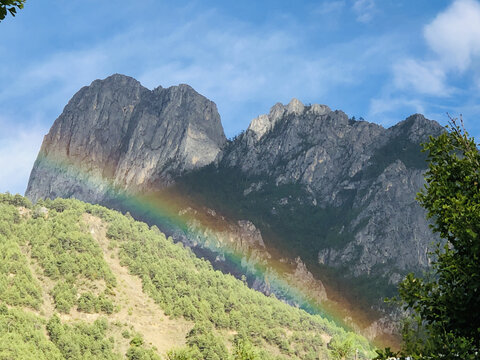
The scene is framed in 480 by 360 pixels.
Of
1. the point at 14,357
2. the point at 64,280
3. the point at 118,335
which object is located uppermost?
the point at 64,280

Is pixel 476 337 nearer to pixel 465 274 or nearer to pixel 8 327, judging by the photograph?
pixel 465 274

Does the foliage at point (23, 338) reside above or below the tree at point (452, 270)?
below

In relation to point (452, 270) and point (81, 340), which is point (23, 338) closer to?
point (81, 340)

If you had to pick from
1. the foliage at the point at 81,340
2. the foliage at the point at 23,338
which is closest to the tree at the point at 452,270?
the foliage at the point at 23,338

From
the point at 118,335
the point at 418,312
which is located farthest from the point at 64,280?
the point at 418,312

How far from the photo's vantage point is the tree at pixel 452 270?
16297mm

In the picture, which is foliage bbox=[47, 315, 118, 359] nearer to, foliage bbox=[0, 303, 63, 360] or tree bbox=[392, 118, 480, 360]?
foliage bbox=[0, 303, 63, 360]

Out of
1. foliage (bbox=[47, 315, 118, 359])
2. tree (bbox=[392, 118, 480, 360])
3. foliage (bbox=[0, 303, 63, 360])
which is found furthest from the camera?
foliage (bbox=[47, 315, 118, 359])

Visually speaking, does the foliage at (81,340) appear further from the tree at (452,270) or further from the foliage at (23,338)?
the tree at (452,270)

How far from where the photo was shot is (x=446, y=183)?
1902 cm

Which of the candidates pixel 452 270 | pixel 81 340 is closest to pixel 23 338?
pixel 81 340

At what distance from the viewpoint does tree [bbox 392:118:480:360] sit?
1630 cm

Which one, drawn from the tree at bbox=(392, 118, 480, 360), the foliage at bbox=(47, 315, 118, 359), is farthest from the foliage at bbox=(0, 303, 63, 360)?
the tree at bbox=(392, 118, 480, 360)

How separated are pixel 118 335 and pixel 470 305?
586ft
